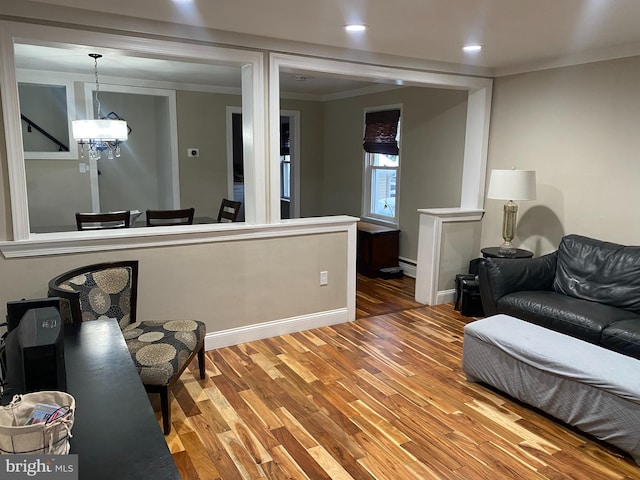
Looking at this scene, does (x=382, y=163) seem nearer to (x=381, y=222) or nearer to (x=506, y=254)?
(x=381, y=222)

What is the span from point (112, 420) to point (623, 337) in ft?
9.57

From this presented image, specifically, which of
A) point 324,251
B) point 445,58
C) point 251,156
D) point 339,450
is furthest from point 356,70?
point 339,450

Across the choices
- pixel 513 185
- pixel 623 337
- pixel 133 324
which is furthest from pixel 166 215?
pixel 623 337

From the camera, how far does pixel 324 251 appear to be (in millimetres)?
4066

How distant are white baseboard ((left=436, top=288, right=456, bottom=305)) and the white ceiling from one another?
2276 millimetres

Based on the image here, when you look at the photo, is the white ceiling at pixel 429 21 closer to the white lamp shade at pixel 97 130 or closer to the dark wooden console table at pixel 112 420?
the white lamp shade at pixel 97 130

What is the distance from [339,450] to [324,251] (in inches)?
75.7

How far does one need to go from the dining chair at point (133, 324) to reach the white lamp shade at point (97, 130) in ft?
6.62

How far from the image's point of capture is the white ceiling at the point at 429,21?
105 inches

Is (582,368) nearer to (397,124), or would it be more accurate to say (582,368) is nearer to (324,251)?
(324,251)

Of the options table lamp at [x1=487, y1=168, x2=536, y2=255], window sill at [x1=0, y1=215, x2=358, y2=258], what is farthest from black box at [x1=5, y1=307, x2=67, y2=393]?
table lamp at [x1=487, y1=168, x2=536, y2=255]

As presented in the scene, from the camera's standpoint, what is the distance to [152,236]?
3.28 metres

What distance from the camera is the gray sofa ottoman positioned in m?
2.34

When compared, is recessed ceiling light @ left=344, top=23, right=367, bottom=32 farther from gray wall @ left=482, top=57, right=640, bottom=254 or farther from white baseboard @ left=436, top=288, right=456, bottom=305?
white baseboard @ left=436, top=288, right=456, bottom=305
